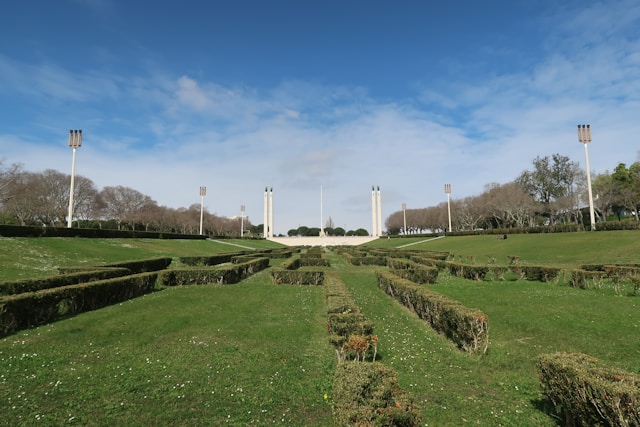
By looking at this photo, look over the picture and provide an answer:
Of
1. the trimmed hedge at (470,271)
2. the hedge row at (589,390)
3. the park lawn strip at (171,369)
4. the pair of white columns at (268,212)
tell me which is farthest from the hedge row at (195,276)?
the pair of white columns at (268,212)

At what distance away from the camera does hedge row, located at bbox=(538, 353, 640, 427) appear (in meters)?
3.54

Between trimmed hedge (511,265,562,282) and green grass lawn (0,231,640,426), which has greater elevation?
trimmed hedge (511,265,562,282)

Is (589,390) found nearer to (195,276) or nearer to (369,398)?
(369,398)

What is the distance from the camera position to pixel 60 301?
34.5ft

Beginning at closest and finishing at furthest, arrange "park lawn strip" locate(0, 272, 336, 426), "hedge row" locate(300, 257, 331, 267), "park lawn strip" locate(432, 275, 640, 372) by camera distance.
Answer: "park lawn strip" locate(0, 272, 336, 426), "park lawn strip" locate(432, 275, 640, 372), "hedge row" locate(300, 257, 331, 267)

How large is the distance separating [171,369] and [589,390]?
662 cm

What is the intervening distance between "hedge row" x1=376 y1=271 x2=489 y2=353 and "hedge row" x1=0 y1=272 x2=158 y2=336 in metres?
10.9

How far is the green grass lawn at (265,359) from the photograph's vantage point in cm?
508

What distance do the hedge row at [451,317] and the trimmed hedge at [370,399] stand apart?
3.57m

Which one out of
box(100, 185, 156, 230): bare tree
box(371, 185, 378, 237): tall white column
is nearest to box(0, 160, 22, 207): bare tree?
box(100, 185, 156, 230): bare tree

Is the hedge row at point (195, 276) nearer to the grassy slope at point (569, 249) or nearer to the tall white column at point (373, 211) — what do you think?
the grassy slope at point (569, 249)

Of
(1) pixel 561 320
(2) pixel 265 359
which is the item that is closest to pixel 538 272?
(1) pixel 561 320

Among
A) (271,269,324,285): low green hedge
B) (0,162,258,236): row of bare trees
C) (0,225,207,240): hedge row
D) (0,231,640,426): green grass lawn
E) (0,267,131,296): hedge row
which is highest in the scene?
(0,162,258,236): row of bare trees

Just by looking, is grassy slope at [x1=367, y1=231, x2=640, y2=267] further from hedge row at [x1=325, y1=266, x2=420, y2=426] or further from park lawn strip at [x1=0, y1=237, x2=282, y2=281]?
park lawn strip at [x1=0, y1=237, x2=282, y2=281]
